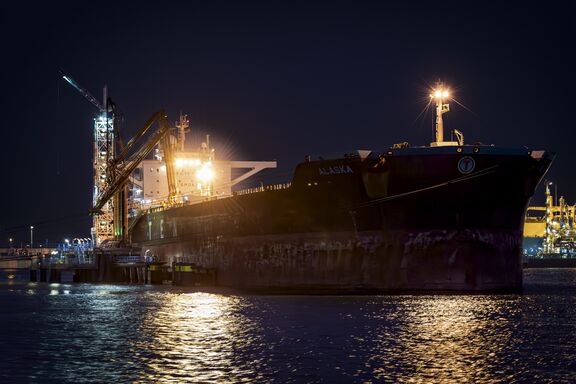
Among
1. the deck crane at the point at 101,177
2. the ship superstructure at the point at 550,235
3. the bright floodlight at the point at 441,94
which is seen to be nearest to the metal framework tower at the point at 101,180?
the deck crane at the point at 101,177

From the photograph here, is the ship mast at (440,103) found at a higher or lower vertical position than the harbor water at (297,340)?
higher

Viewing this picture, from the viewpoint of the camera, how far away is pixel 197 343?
18.1 metres

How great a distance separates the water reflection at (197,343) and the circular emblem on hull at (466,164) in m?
9.39

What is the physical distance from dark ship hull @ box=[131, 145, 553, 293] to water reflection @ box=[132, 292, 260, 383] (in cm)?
453

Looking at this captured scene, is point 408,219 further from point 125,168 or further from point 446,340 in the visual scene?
point 125,168

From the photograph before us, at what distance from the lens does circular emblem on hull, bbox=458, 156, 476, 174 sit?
90.7 feet

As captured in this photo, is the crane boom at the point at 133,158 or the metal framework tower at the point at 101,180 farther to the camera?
the metal framework tower at the point at 101,180

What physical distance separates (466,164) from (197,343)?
13731 mm

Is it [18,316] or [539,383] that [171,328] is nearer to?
[18,316]

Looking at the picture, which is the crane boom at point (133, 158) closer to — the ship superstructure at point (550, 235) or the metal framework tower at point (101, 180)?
the metal framework tower at point (101, 180)

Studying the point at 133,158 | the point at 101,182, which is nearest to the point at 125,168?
the point at 133,158

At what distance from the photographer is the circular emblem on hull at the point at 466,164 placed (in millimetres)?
27656

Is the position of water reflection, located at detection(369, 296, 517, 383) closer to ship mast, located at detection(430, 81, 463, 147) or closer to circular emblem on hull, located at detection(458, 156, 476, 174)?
circular emblem on hull, located at detection(458, 156, 476, 174)

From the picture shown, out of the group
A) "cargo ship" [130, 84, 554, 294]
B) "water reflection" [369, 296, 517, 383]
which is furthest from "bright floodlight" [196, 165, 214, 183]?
"water reflection" [369, 296, 517, 383]
